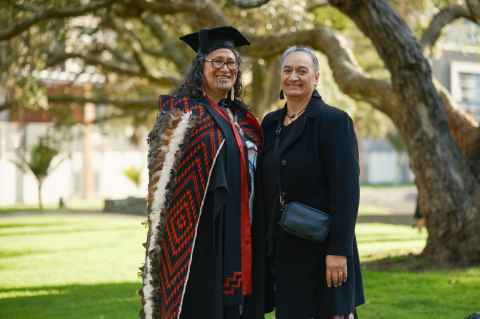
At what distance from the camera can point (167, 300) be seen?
4547mm

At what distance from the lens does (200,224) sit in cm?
462

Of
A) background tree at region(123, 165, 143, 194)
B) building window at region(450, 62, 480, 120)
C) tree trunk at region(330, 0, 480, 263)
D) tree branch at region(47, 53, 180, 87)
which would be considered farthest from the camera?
building window at region(450, 62, 480, 120)

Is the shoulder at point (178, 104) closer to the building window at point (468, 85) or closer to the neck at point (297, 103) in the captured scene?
the neck at point (297, 103)

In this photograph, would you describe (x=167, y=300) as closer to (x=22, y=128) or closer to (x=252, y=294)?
(x=252, y=294)

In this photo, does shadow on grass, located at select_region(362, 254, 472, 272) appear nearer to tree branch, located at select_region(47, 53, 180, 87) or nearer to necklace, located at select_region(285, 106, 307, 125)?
necklace, located at select_region(285, 106, 307, 125)

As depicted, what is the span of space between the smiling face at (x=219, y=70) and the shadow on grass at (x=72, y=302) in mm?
3696

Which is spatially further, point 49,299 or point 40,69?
point 40,69

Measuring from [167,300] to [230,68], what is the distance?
147 cm

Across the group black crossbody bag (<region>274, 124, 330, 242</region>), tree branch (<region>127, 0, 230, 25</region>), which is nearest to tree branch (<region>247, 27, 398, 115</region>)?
tree branch (<region>127, 0, 230, 25</region>)

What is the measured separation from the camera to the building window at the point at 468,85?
43781mm

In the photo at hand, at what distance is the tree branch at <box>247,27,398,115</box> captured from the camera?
11242 mm

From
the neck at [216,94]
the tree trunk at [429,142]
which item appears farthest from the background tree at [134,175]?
the neck at [216,94]

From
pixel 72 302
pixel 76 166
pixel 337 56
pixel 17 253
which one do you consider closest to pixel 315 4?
pixel 337 56

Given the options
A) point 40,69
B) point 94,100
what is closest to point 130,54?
point 94,100
